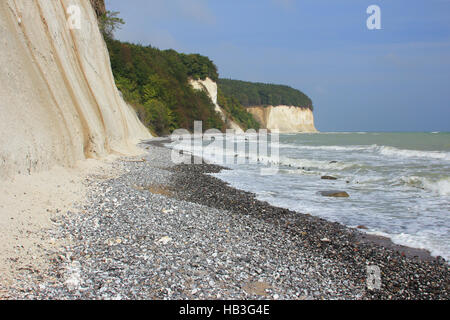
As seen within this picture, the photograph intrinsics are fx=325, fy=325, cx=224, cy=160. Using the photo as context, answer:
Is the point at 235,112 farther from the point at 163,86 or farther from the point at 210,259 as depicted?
the point at 210,259

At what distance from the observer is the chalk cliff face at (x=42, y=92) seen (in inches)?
239

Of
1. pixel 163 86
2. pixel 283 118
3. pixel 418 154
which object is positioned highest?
pixel 283 118

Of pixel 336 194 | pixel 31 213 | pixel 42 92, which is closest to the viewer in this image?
pixel 31 213

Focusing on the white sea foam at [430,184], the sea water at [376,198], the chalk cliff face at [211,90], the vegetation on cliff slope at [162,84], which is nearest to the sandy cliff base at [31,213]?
the sea water at [376,198]

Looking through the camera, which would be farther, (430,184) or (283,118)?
(283,118)

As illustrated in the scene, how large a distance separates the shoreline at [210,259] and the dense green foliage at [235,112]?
7878 cm

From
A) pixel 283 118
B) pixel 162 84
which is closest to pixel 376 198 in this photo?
pixel 162 84

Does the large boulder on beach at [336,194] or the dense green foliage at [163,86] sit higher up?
the dense green foliage at [163,86]

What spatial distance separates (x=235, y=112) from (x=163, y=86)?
131 feet

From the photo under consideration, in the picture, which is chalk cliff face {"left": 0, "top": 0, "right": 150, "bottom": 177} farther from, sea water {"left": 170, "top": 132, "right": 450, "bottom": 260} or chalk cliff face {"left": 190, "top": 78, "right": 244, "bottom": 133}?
chalk cliff face {"left": 190, "top": 78, "right": 244, "bottom": 133}

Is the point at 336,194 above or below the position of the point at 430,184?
below

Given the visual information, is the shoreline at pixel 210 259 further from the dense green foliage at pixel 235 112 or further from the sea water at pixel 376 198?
the dense green foliage at pixel 235 112

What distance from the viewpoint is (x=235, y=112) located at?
92.1m
